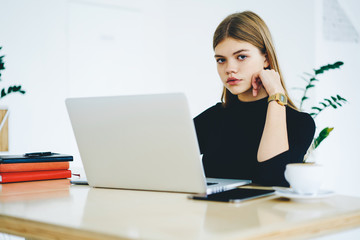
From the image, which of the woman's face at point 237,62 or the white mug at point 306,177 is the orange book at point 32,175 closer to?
the woman's face at point 237,62

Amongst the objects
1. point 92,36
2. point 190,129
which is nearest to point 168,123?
point 190,129

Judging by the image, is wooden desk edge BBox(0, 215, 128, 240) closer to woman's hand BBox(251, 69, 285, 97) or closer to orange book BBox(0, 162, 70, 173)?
orange book BBox(0, 162, 70, 173)

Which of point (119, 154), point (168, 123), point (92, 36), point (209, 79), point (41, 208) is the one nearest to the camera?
point (41, 208)

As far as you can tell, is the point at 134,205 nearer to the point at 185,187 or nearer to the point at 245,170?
the point at 185,187

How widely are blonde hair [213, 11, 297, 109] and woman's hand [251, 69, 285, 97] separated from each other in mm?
116

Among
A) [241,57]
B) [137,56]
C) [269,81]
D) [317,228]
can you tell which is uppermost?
[137,56]

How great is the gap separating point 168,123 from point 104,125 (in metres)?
0.23

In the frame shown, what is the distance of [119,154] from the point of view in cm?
123

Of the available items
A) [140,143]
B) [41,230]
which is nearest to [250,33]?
[140,143]

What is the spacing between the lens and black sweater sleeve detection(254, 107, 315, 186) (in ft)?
4.57

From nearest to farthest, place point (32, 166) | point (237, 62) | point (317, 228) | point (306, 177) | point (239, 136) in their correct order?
point (317, 228), point (306, 177), point (32, 166), point (237, 62), point (239, 136)

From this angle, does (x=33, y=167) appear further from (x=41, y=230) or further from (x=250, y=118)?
(x=250, y=118)

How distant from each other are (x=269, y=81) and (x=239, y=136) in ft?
1.11

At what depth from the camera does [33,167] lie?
5.10 ft
